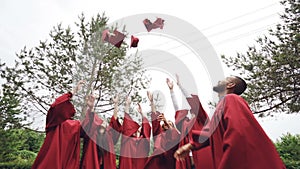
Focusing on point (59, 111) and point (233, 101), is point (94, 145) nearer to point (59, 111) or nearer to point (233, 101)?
point (59, 111)

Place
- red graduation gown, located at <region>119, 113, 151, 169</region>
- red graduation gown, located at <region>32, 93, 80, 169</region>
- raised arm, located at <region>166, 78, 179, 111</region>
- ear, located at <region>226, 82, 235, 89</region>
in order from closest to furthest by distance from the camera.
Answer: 1. ear, located at <region>226, 82, 235, 89</region>
2. red graduation gown, located at <region>32, 93, 80, 169</region>
3. raised arm, located at <region>166, 78, 179, 111</region>
4. red graduation gown, located at <region>119, 113, 151, 169</region>

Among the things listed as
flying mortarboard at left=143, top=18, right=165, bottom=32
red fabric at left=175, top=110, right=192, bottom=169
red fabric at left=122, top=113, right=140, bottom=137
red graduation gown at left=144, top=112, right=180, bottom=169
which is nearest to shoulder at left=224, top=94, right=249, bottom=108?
red fabric at left=175, top=110, right=192, bottom=169

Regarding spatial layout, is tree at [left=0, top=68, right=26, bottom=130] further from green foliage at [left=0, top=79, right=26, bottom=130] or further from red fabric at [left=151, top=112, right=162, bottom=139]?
red fabric at [left=151, top=112, right=162, bottom=139]

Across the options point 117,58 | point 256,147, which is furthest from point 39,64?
point 256,147

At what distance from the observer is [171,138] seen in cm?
438

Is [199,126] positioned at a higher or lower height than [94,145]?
higher

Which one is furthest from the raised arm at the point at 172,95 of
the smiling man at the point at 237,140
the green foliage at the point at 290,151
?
the green foliage at the point at 290,151

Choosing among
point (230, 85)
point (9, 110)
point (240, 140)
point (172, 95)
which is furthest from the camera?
point (9, 110)

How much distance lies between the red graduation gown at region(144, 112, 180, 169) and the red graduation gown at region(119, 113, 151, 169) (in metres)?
0.39

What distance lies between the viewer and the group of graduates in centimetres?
224

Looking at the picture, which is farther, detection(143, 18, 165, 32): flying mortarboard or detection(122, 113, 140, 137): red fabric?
detection(143, 18, 165, 32): flying mortarboard

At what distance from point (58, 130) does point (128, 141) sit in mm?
1291

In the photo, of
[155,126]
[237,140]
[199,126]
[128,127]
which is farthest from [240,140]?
[128,127]

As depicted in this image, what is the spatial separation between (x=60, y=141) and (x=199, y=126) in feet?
6.96
